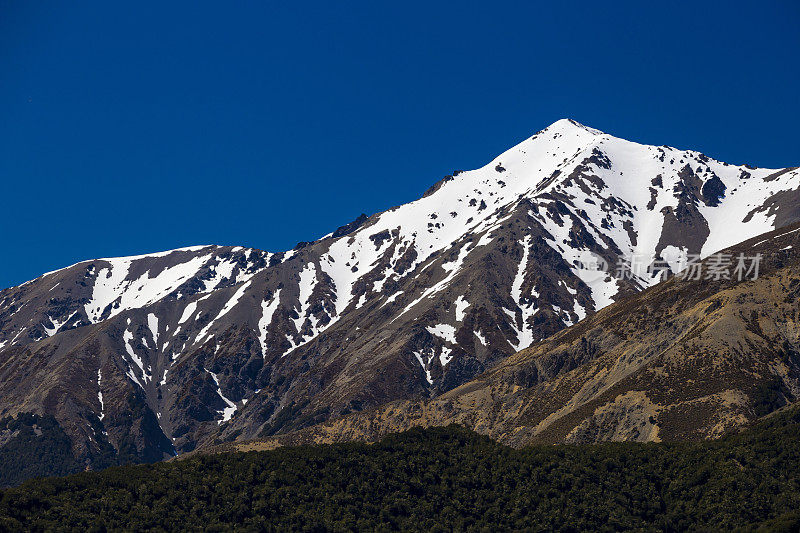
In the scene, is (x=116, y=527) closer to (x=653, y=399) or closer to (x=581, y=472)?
(x=581, y=472)

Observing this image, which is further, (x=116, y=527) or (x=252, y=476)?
(x=252, y=476)

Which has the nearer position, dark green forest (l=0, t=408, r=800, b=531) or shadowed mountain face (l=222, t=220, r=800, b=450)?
dark green forest (l=0, t=408, r=800, b=531)

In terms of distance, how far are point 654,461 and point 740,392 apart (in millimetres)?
37642

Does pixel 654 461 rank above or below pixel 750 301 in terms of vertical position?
below

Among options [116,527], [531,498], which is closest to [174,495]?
[116,527]

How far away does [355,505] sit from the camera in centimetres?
13025

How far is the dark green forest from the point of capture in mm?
119562

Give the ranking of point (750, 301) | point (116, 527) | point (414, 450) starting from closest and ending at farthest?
point (116, 527) < point (414, 450) < point (750, 301)

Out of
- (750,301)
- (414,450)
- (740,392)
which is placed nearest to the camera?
(414,450)

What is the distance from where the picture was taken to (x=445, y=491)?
450ft

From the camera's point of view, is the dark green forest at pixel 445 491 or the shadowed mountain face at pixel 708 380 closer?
the dark green forest at pixel 445 491

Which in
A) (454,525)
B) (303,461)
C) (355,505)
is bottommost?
(454,525)

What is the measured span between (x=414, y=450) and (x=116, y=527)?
53877mm

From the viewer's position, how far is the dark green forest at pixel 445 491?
392 ft
